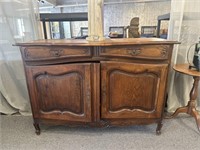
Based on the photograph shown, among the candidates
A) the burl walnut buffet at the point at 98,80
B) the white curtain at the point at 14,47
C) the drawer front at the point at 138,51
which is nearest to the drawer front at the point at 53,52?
the burl walnut buffet at the point at 98,80

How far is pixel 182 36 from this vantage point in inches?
62.4

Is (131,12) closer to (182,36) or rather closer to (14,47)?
(182,36)

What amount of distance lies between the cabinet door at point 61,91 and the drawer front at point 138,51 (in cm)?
18

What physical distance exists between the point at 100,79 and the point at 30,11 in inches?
44.0

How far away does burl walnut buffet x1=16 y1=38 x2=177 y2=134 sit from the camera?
1.17 metres

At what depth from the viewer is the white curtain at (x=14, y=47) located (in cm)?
165

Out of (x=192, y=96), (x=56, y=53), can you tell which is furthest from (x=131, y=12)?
(x=56, y=53)

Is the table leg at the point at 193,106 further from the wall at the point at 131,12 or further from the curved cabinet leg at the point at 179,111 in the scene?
the wall at the point at 131,12

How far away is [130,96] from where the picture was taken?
129cm

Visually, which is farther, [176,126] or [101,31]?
[176,126]

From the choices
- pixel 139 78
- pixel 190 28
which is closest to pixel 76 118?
pixel 139 78

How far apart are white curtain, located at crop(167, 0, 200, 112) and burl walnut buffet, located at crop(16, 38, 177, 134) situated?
0.47 meters

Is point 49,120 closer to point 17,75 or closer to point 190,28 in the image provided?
point 17,75

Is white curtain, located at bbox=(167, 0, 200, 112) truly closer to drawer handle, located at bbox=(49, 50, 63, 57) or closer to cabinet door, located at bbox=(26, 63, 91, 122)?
cabinet door, located at bbox=(26, 63, 91, 122)
